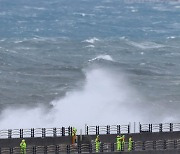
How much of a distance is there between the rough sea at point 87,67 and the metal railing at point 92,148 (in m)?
19.8

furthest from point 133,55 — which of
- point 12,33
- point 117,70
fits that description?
point 12,33

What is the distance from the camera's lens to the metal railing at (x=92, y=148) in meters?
43.9

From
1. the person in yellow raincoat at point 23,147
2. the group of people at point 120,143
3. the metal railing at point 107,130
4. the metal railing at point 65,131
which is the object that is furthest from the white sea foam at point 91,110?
the group of people at point 120,143

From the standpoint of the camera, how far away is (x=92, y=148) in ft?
148

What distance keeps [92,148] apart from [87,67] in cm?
5188

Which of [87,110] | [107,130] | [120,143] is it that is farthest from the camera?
[87,110]

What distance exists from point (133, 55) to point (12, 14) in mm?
53925

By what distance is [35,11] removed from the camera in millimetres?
159375

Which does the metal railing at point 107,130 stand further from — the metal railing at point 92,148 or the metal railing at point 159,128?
the metal railing at point 92,148

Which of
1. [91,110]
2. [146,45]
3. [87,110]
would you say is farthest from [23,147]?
[146,45]

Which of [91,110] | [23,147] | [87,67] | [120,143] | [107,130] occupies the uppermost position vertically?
[23,147]

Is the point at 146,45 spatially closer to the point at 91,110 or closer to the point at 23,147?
the point at 91,110

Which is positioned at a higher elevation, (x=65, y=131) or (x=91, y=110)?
(x=65, y=131)

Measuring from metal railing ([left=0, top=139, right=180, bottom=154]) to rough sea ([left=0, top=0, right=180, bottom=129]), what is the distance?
19.8 m
